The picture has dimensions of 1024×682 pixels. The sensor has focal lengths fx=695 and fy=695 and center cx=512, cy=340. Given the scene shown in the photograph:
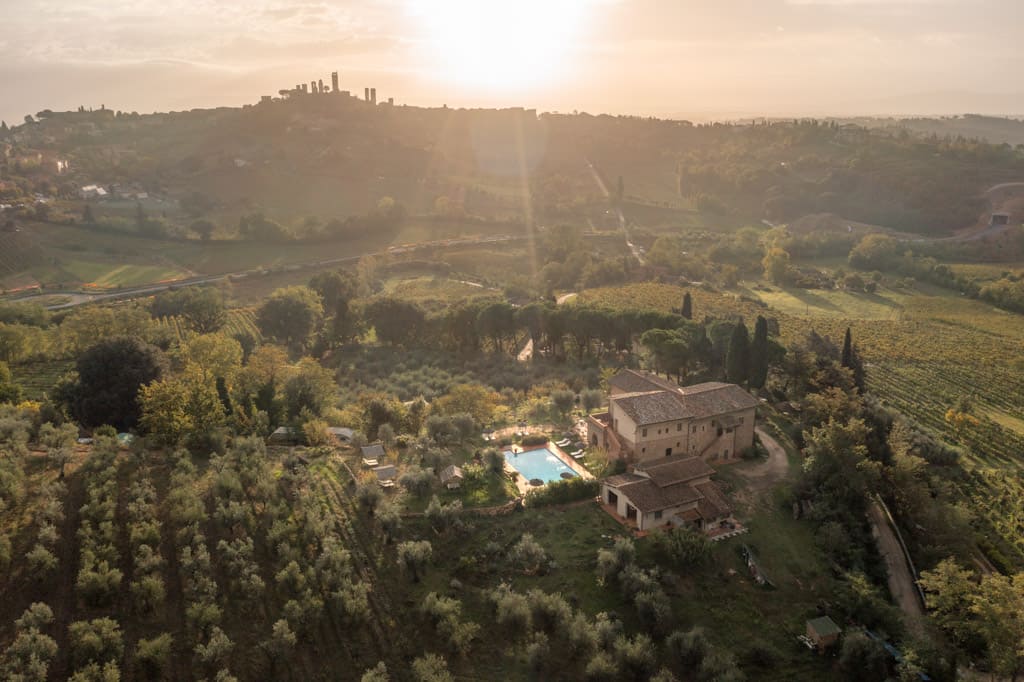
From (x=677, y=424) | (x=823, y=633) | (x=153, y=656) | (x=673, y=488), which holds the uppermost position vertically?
(x=677, y=424)

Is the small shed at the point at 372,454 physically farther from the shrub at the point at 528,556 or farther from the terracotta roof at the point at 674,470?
the terracotta roof at the point at 674,470

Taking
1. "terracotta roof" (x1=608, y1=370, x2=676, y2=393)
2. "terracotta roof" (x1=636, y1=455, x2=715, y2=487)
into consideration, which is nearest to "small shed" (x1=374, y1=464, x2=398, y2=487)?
"terracotta roof" (x1=636, y1=455, x2=715, y2=487)

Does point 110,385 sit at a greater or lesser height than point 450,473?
greater

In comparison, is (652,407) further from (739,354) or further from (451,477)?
(739,354)

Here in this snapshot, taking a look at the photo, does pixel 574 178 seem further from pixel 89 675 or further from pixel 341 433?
pixel 89 675

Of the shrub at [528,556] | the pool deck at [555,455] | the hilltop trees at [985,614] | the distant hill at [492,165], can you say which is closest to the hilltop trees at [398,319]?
the pool deck at [555,455]

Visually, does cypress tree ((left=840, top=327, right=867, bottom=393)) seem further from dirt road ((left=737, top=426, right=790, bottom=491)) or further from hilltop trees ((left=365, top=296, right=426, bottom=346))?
hilltop trees ((left=365, top=296, right=426, bottom=346))

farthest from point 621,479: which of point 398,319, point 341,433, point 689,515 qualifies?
point 398,319
